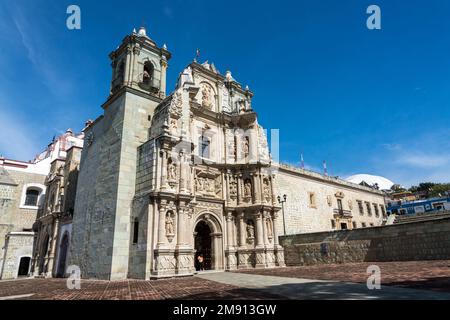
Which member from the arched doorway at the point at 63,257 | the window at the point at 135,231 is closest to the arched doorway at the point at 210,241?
the window at the point at 135,231

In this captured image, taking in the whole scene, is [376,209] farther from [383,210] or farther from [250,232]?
[250,232]

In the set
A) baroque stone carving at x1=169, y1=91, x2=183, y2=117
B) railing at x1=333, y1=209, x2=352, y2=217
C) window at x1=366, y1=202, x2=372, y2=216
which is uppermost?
baroque stone carving at x1=169, y1=91, x2=183, y2=117

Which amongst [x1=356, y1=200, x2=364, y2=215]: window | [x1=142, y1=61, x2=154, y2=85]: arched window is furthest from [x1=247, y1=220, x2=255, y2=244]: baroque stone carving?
[x1=356, y1=200, x2=364, y2=215]: window

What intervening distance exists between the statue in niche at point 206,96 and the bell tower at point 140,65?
2.96m

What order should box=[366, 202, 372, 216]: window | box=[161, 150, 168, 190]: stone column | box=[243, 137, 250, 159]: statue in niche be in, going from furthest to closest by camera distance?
box=[366, 202, 372, 216]: window < box=[243, 137, 250, 159]: statue in niche < box=[161, 150, 168, 190]: stone column

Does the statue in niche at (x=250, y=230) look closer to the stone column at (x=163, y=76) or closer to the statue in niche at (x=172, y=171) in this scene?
the statue in niche at (x=172, y=171)

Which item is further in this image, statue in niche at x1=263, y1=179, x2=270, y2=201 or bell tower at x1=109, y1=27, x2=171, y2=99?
statue in niche at x1=263, y1=179, x2=270, y2=201

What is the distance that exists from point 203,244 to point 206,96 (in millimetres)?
10689

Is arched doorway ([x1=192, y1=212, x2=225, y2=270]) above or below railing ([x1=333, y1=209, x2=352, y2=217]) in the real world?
below

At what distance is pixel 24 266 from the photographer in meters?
25.8

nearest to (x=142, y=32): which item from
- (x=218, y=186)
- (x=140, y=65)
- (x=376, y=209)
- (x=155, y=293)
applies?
(x=140, y=65)

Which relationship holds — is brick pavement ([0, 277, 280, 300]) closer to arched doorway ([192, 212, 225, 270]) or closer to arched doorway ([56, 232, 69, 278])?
arched doorway ([192, 212, 225, 270])

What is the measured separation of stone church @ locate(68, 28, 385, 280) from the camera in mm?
14273
